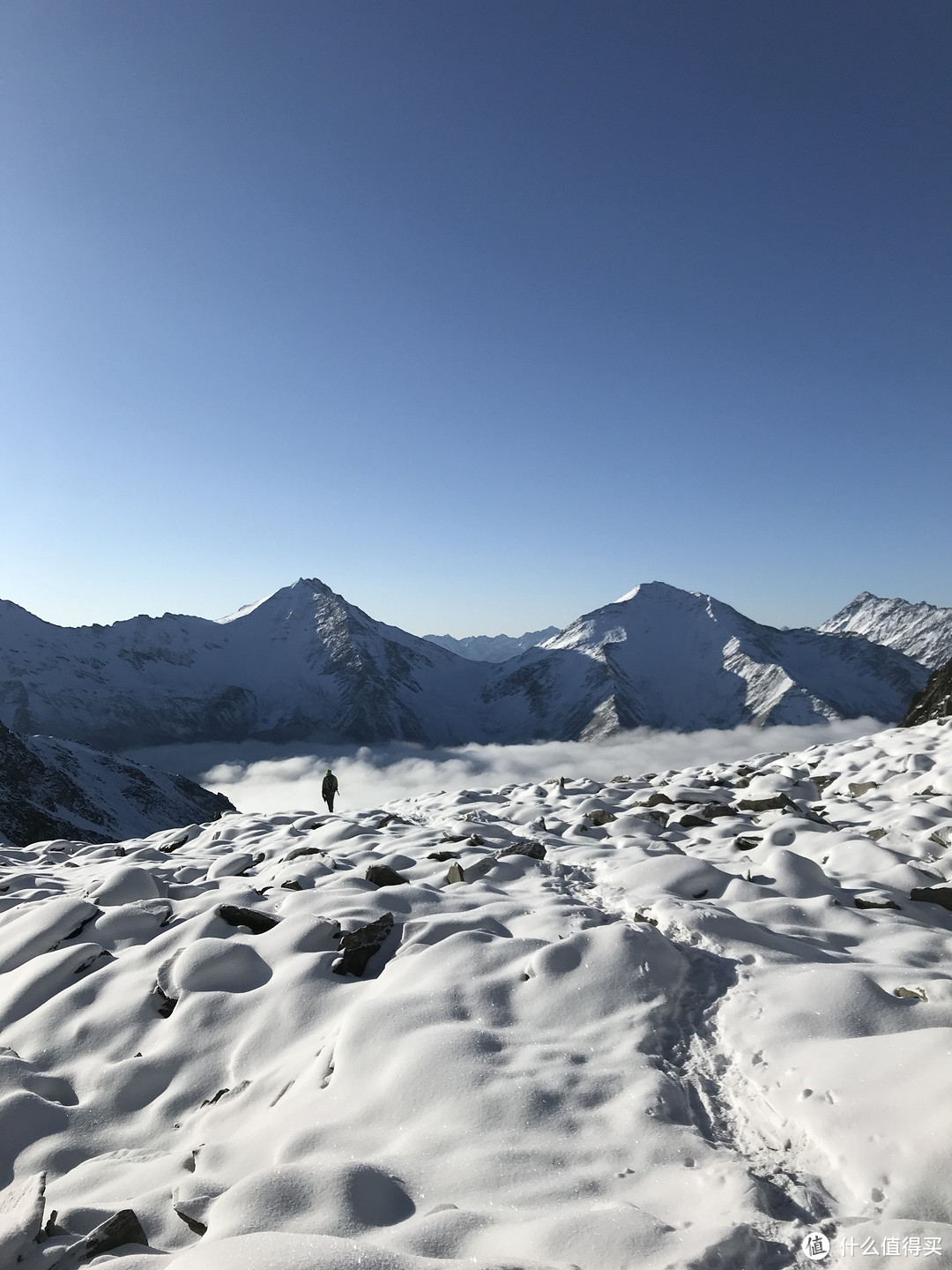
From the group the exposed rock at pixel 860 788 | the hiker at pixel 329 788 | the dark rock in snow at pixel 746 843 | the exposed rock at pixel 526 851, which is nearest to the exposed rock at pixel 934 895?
the dark rock in snow at pixel 746 843

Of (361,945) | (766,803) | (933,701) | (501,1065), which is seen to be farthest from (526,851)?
(933,701)

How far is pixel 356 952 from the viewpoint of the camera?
234 inches

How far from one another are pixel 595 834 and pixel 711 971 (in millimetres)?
5638

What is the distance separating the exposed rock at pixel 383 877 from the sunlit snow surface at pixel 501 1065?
16cm

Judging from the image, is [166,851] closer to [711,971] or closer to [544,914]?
[544,914]

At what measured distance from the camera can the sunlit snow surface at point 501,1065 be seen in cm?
295

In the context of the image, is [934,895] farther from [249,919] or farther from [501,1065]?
[249,919]

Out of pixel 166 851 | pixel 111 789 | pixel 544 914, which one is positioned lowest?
pixel 111 789

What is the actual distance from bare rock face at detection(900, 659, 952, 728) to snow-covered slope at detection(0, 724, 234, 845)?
163 feet

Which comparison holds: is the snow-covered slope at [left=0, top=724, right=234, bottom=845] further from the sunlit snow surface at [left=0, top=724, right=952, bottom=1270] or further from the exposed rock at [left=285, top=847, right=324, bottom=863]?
the sunlit snow surface at [left=0, top=724, right=952, bottom=1270]

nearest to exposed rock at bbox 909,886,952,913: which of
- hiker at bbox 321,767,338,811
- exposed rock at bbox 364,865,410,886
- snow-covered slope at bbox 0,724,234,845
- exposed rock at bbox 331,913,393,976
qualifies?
exposed rock at bbox 331,913,393,976

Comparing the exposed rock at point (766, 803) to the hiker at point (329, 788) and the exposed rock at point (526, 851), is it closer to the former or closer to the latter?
the exposed rock at point (526, 851)

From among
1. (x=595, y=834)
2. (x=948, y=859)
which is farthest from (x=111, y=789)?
(x=948, y=859)

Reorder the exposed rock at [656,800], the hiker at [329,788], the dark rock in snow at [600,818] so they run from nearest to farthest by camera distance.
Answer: the dark rock in snow at [600,818]
the exposed rock at [656,800]
the hiker at [329,788]
